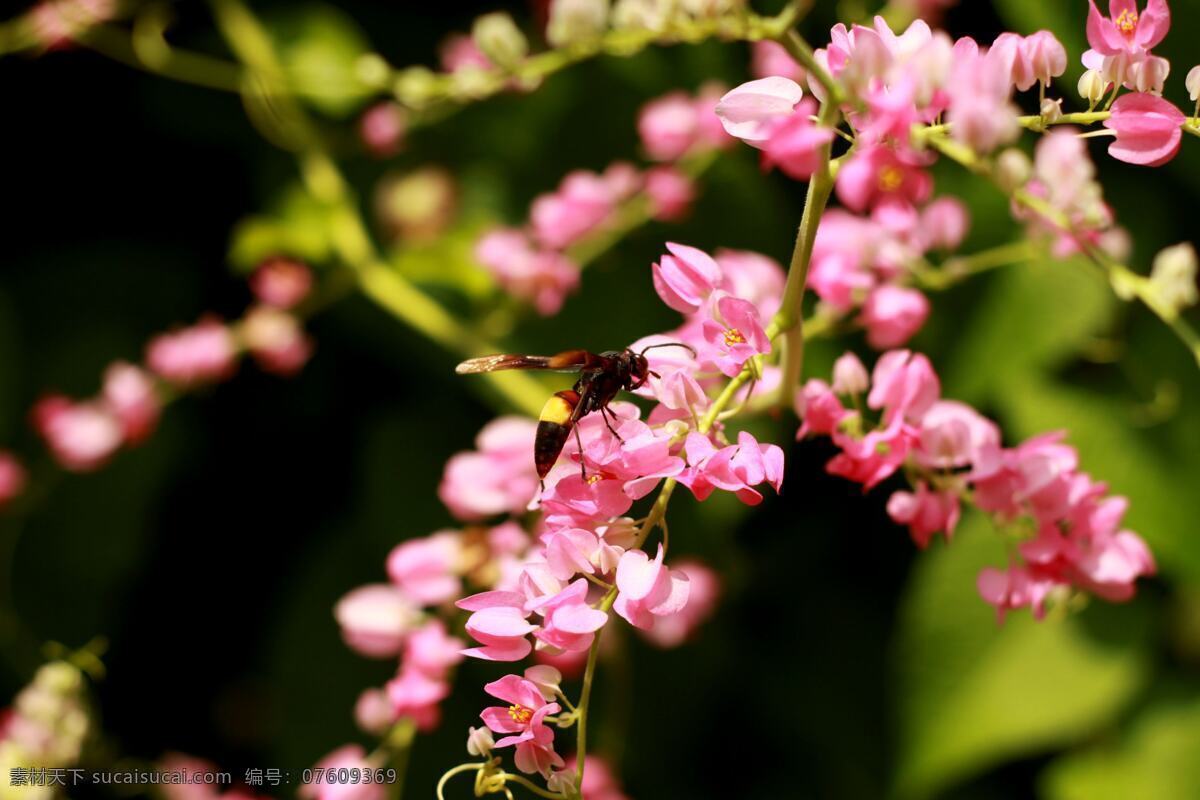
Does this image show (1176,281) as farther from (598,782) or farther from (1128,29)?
(598,782)

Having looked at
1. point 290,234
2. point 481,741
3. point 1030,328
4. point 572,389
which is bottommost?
point 481,741

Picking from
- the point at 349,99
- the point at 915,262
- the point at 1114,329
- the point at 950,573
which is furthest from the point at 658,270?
the point at 349,99

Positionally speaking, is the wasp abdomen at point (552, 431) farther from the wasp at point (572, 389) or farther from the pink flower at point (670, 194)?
the pink flower at point (670, 194)

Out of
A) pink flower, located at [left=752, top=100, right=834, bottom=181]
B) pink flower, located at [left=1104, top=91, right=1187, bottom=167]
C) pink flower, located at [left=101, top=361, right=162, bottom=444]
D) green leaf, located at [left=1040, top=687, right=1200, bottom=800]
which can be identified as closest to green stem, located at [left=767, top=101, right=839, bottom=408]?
pink flower, located at [left=752, top=100, right=834, bottom=181]

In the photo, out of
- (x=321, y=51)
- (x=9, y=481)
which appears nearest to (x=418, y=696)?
(x=9, y=481)

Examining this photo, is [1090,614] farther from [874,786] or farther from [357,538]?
[357,538]

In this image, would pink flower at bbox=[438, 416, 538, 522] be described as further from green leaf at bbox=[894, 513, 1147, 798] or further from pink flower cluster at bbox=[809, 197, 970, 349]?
green leaf at bbox=[894, 513, 1147, 798]

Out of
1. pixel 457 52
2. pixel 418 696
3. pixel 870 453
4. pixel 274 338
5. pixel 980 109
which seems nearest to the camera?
pixel 980 109

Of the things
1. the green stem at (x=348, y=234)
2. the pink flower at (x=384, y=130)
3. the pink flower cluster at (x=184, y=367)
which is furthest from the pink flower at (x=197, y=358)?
the pink flower at (x=384, y=130)
